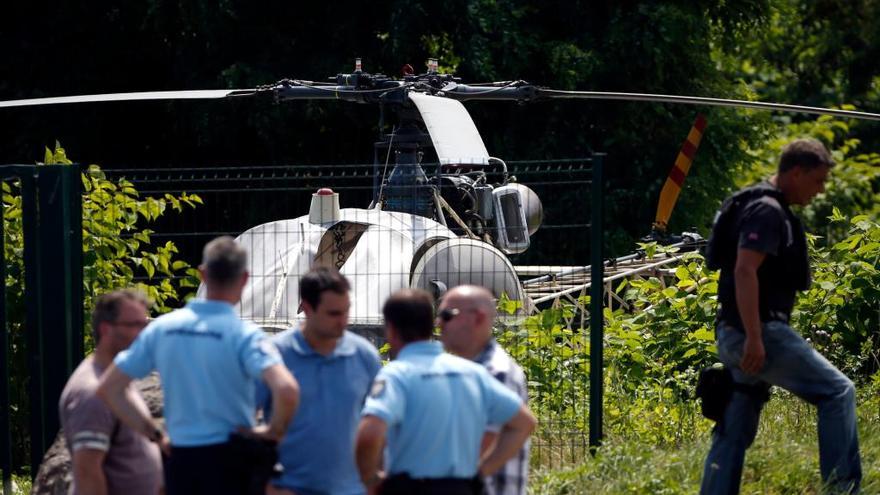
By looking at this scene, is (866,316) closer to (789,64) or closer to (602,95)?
(602,95)

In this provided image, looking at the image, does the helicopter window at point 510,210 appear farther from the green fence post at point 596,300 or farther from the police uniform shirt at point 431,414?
the police uniform shirt at point 431,414

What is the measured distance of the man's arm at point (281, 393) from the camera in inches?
181

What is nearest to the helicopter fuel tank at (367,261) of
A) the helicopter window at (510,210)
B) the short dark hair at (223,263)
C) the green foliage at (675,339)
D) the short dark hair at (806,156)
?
the green foliage at (675,339)

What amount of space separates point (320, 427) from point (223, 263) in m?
0.70

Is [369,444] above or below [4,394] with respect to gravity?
above

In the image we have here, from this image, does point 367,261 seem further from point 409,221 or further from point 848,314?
point 848,314

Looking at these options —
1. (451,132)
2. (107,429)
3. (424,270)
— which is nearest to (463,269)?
(424,270)

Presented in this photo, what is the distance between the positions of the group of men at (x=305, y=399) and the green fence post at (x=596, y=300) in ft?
7.36

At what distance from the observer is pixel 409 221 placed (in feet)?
31.8

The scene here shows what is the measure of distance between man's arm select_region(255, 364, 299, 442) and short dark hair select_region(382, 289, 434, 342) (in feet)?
1.32

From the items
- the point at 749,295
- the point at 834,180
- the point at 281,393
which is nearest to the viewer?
the point at 281,393

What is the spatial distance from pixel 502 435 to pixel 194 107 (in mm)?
14622

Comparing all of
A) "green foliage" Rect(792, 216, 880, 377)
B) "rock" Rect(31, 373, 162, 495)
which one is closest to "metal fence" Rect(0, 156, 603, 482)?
"rock" Rect(31, 373, 162, 495)

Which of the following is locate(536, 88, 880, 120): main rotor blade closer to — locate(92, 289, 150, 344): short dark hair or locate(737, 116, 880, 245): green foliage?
locate(92, 289, 150, 344): short dark hair
